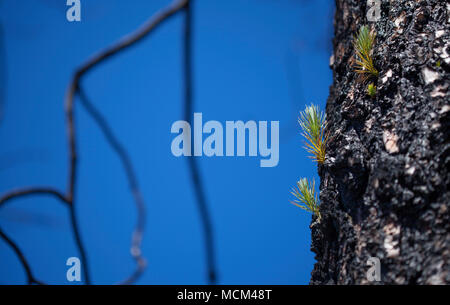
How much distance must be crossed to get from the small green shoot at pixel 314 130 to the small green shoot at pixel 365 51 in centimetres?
16

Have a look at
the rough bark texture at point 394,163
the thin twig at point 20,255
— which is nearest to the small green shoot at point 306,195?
the rough bark texture at point 394,163

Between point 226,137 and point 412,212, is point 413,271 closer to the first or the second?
point 412,212

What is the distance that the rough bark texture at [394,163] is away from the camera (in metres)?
0.61

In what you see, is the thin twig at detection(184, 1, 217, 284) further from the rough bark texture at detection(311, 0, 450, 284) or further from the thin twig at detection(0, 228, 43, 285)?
the rough bark texture at detection(311, 0, 450, 284)

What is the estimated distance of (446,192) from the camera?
23.7 inches

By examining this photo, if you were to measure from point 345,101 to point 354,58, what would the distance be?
146 mm

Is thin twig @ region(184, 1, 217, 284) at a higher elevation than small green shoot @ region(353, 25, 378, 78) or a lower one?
lower

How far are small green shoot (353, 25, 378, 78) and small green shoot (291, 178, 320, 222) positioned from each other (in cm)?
33

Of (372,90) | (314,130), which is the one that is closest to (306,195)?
(314,130)

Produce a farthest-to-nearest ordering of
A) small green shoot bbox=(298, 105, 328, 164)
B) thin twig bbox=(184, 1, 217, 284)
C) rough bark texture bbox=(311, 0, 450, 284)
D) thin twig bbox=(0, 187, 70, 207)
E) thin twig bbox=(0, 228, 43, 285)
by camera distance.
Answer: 1. small green shoot bbox=(298, 105, 328, 164)
2. rough bark texture bbox=(311, 0, 450, 284)
3. thin twig bbox=(0, 228, 43, 285)
4. thin twig bbox=(0, 187, 70, 207)
5. thin twig bbox=(184, 1, 217, 284)

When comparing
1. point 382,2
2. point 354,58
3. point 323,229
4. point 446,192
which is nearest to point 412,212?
point 446,192

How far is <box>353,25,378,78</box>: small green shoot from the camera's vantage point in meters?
0.81

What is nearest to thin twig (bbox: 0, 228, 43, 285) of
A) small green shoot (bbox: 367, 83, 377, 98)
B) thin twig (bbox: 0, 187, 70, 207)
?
thin twig (bbox: 0, 187, 70, 207)

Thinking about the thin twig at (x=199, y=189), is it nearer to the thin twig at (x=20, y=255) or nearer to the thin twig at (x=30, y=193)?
the thin twig at (x=30, y=193)
